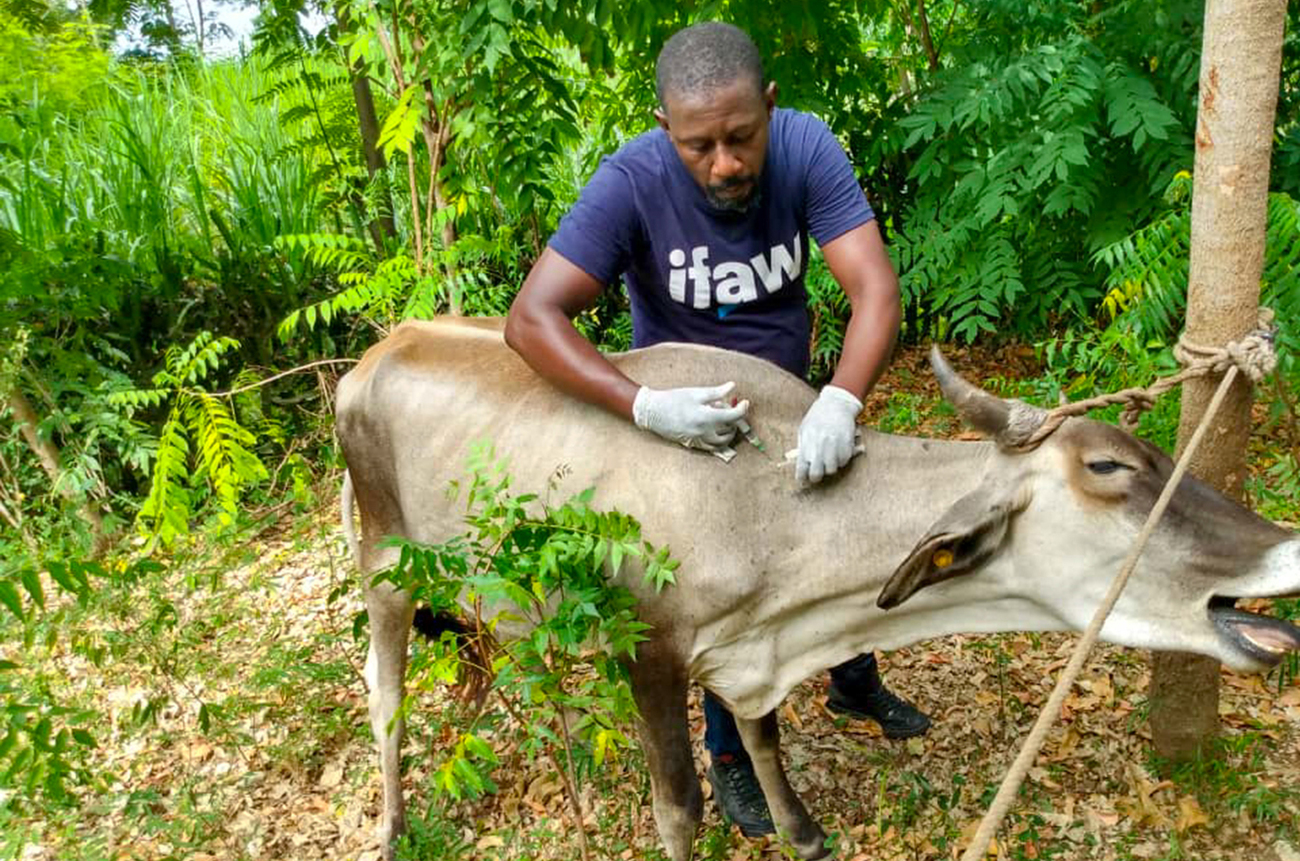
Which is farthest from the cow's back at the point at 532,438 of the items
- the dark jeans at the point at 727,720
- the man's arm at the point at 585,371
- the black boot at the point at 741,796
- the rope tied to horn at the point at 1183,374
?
the black boot at the point at 741,796

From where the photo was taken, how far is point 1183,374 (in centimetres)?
261

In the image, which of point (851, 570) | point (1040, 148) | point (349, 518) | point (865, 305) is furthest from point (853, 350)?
point (1040, 148)

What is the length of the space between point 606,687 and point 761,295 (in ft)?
4.05

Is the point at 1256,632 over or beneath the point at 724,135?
beneath

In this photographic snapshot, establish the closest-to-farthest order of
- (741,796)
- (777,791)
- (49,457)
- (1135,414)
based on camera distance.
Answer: (1135,414) < (777,791) < (741,796) < (49,457)

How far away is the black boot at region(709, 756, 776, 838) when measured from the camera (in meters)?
3.56

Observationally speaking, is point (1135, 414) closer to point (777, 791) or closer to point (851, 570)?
point (851, 570)

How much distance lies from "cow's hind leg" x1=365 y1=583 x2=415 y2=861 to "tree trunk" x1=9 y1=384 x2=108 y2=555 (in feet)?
8.48

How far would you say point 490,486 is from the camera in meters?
3.04

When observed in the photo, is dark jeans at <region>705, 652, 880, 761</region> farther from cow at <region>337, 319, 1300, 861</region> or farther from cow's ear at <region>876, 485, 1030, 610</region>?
cow's ear at <region>876, 485, 1030, 610</region>

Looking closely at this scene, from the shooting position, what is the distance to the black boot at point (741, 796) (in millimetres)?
3562

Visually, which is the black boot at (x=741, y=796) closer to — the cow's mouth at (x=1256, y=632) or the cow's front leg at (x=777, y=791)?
the cow's front leg at (x=777, y=791)

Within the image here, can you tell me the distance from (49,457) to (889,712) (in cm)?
472

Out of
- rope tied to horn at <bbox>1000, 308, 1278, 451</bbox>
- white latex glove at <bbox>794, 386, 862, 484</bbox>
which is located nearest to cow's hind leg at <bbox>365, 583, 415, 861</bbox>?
white latex glove at <bbox>794, 386, 862, 484</bbox>
